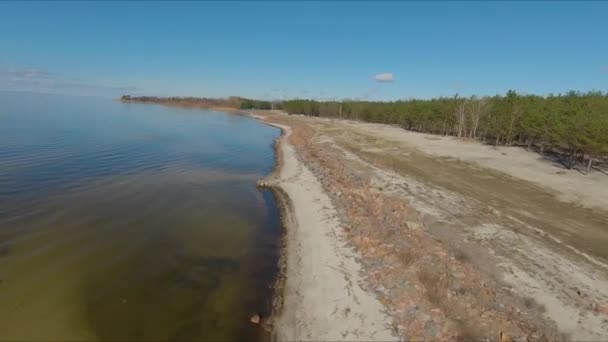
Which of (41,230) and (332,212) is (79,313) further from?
(332,212)

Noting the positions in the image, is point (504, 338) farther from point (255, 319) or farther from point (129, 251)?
point (129, 251)

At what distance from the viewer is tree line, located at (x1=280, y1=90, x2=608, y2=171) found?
3447 cm

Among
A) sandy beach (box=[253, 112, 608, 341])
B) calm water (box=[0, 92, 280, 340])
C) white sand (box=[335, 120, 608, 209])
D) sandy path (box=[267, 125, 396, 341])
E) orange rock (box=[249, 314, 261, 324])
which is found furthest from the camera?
white sand (box=[335, 120, 608, 209])

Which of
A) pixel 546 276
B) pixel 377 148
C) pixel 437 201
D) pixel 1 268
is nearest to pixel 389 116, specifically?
pixel 377 148

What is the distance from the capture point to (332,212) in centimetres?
2028

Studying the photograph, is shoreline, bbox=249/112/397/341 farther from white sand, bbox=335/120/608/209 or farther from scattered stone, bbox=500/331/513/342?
white sand, bbox=335/120/608/209

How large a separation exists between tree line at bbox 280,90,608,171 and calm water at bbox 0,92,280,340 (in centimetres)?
3619

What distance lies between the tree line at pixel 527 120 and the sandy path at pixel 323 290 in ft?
110

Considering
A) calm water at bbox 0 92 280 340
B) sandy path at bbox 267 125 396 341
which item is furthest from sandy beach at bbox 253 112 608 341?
calm water at bbox 0 92 280 340

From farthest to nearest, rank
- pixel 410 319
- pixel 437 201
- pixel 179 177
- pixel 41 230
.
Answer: pixel 179 177 < pixel 437 201 < pixel 41 230 < pixel 410 319

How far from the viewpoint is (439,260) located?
45.2 ft

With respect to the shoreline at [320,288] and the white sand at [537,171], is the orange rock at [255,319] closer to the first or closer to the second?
the shoreline at [320,288]

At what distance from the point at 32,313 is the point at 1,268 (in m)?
4.20

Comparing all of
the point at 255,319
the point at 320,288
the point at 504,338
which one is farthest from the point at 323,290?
the point at 504,338
